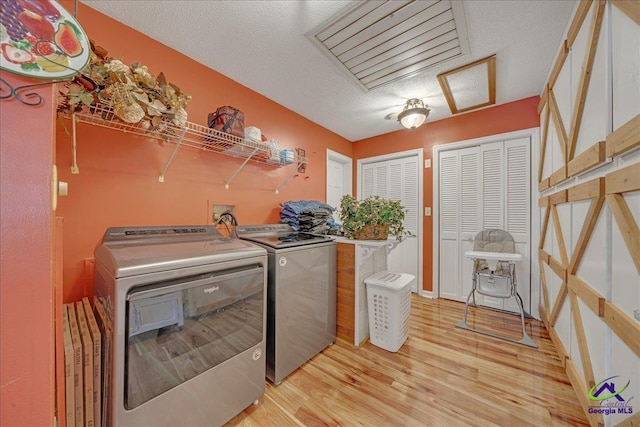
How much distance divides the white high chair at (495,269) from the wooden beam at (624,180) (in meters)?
1.33

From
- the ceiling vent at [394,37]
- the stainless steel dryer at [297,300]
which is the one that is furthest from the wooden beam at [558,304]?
the ceiling vent at [394,37]

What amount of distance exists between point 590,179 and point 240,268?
6.56ft

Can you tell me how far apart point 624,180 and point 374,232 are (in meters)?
1.32

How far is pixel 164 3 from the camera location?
1350 millimetres

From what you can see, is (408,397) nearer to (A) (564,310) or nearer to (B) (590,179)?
(A) (564,310)

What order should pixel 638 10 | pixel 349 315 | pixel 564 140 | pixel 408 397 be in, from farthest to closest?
1. pixel 349 315
2. pixel 564 140
3. pixel 408 397
4. pixel 638 10

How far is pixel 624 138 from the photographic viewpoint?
0.92 metres

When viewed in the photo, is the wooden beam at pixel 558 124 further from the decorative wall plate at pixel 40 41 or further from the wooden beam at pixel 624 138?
the decorative wall plate at pixel 40 41

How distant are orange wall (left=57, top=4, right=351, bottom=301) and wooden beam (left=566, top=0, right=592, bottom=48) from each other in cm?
229

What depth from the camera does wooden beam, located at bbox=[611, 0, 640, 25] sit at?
85 centimetres

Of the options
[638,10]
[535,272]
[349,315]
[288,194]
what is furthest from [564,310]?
[288,194]

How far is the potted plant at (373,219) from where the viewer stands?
1.96 metres

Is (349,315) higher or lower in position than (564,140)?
lower

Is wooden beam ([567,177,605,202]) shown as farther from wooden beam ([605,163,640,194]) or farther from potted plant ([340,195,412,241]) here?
potted plant ([340,195,412,241])
